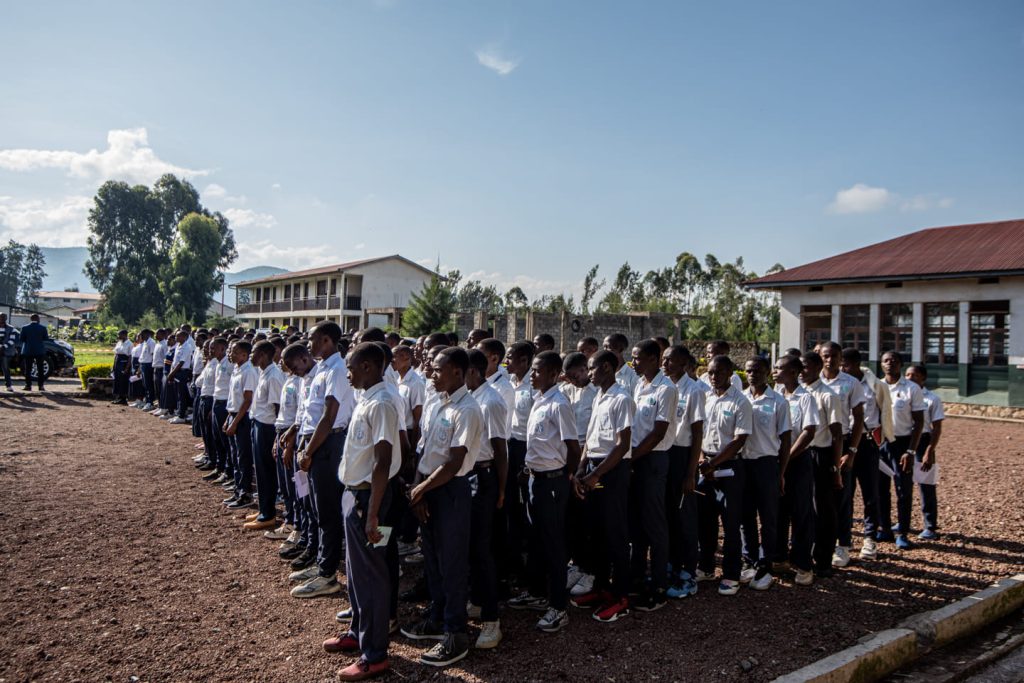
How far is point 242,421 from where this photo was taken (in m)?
7.30

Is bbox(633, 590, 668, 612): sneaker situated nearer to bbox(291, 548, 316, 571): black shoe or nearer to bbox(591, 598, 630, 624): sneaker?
bbox(591, 598, 630, 624): sneaker

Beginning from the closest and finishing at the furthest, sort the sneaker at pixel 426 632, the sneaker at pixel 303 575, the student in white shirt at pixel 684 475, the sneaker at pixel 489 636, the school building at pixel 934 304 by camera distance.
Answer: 1. the sneaker at pixel 489 636
2. the sneaker at pixel 426 632
3. the student in white shirt at pixel 684 475
4. the sneaker at pixel 303 575
5. the school building at pixel 934 304

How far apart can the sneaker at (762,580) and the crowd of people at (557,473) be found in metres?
0.01

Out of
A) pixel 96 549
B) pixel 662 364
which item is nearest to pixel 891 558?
pixel 662 364

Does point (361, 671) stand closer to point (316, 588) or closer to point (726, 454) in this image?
point (316, 588)

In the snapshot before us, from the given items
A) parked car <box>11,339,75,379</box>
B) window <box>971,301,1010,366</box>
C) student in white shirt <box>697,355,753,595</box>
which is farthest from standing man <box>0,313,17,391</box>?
window <box>971,301,1010,366</box>

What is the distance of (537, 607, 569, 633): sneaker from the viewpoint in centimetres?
451

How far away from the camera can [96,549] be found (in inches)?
234

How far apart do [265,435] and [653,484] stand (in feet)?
12.4

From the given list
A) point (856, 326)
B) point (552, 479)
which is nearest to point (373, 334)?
point (552, 479)

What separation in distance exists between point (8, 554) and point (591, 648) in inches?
199

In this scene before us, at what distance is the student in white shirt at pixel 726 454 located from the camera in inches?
207

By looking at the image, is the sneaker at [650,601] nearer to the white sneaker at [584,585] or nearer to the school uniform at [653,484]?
the school uniform at [653,484]

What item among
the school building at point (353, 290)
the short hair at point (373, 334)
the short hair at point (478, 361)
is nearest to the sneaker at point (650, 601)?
the short hair at point (478, 361)
